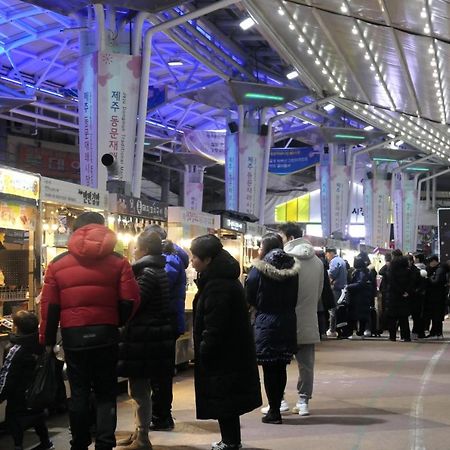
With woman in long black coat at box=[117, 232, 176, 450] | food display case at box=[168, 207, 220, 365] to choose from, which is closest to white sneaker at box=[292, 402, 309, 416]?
woman in long black coat at box=[117, 232, 176, 450]

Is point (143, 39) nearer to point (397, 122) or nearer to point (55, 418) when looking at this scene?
point (55, 418)

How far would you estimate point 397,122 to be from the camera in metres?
27.2

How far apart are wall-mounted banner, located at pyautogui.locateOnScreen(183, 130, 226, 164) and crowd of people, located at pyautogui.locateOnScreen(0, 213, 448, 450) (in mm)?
25480

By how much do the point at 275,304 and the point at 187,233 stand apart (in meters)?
4.32

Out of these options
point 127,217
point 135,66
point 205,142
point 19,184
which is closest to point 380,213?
point 205,142

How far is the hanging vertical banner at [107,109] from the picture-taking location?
1310cm

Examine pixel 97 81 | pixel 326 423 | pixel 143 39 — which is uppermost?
pixel 143 39

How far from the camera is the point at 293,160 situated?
31.1 metres

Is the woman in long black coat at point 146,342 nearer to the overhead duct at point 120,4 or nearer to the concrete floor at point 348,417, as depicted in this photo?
the concrete floor at point 348,417

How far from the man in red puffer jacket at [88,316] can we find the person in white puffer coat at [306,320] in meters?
2.35

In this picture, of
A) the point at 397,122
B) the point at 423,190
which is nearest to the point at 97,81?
the point at 397,122

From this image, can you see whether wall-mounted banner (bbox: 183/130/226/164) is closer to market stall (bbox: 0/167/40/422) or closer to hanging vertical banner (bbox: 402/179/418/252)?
hanging vertical banner (bbox: 402/179/418/252)

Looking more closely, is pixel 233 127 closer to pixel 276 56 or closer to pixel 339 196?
pixel 276 56

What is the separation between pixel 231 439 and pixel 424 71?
1452 cm
